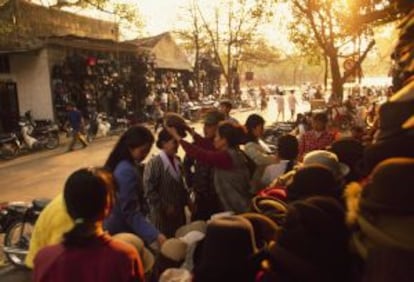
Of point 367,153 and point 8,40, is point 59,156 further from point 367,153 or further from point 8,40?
point 367,153

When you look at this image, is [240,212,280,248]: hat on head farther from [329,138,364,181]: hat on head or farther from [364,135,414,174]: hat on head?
[329,138,364,181]: hat on head

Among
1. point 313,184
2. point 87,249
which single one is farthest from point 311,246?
point 87,249

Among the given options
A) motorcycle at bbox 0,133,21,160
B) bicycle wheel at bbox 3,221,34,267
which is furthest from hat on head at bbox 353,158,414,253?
motorcycle at bbox 0,133,21,160

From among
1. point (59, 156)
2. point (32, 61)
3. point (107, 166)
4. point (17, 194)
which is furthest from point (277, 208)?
point (32, 61)

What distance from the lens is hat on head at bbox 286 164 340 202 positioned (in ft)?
9.29

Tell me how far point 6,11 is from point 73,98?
173 inches

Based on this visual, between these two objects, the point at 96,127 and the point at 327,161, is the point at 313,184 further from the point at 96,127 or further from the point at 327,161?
the point at 96,127

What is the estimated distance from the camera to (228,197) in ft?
15.0

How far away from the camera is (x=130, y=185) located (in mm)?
3734

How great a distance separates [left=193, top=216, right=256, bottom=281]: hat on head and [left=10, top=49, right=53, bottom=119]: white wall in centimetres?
2093

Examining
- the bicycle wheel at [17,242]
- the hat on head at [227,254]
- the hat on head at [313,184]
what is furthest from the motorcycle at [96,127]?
the hat on head at [227,254]

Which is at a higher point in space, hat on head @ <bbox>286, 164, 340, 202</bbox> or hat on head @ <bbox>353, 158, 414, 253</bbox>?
hat on head @ <bbox>353, 158, 414, 253</bbox>

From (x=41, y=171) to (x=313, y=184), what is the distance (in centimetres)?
1227

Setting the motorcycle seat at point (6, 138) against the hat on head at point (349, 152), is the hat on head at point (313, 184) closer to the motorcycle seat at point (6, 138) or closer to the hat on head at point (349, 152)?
the hat on head at point (349, 152)
